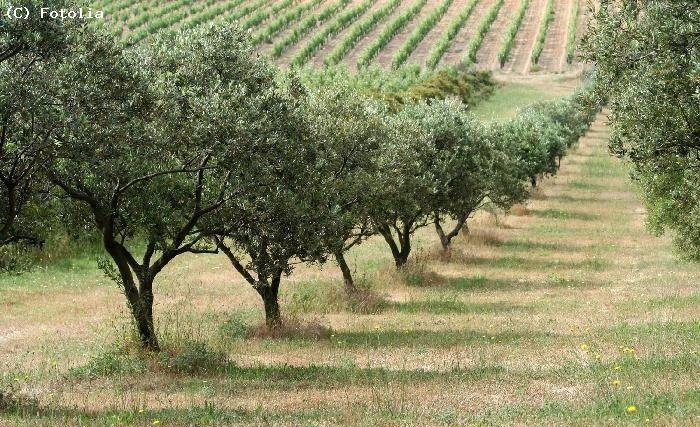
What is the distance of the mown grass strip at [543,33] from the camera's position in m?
116

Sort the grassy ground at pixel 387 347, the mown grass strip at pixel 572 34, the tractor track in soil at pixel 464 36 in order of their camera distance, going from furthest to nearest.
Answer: the mown grass strip at pixel 572 34
the tractor track in soil at pixel 464 36
the grassy ground at pixel 387 347

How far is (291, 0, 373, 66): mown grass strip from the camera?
356 feet

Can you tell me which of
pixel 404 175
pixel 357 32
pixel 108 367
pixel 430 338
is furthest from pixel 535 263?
pixel 357 32

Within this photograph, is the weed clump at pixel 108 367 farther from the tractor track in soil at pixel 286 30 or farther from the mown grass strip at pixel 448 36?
the mown grass strip at pixel 448 36

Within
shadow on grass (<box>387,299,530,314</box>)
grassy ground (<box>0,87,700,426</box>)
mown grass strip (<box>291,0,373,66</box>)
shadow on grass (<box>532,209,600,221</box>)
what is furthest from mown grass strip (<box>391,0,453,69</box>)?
shadow on grass (<box>387,299,530,314</box>)

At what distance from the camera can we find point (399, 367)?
18500 millimetres

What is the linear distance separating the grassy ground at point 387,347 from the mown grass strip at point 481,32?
2760 inches

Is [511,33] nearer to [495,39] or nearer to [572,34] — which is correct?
A: [495,39]

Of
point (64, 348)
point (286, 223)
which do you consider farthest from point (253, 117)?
point (64, 348)

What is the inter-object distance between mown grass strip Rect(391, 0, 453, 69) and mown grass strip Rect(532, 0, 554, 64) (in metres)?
15.7

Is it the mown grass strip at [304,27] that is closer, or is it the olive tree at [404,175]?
the olive tree at [404,175]

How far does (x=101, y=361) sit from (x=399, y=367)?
20.6 ft

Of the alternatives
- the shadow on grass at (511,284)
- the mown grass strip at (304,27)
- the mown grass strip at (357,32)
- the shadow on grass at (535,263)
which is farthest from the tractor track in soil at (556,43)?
the shadow on grass at (511,284)

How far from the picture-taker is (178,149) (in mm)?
16562
